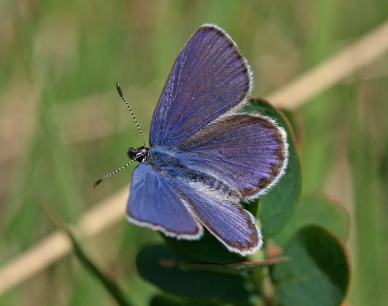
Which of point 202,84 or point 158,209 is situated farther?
point 202,84

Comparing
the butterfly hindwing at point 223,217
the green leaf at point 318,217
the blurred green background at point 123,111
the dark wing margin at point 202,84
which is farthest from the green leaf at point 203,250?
the blurred green background at point 123,111

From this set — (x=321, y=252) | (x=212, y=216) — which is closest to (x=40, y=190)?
(x=212, y=216)

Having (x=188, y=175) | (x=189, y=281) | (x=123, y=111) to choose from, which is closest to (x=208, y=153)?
(x=188, y=175)

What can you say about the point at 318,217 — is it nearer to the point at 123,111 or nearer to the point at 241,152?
the point at 241,152

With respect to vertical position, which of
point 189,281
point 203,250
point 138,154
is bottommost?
point 189,281

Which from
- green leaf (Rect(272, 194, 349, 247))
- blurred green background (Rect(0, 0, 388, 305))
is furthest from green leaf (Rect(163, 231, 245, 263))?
blurred green background (Rect(0, 0, 388, 305))

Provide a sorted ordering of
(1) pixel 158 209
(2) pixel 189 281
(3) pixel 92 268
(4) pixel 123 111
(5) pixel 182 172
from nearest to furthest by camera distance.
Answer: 1. (1) pixel 158 209
2. (2) pixel 189 281
3. (3) pixel 92 268
4. (5) pixel 182 172
5. (4) pixel 123 111

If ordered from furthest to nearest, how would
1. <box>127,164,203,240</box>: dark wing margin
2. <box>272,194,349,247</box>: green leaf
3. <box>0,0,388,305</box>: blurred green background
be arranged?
1. <box>0,0,388,305</box>: blurred green background
2. <box>272,194,349,247</box>: green leaf
3. <box>127,164,203,240</box>: dark wing margin

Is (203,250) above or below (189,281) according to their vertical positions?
above

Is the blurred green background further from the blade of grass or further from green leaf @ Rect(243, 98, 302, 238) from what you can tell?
green leaf @ Rect(243, 98, 302, 238)
